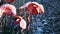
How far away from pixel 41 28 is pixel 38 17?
78 mm

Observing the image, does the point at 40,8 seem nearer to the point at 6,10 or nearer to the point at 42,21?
the point at 6,10

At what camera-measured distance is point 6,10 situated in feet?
1.91

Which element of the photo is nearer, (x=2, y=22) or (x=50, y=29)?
(x=2, y=22)

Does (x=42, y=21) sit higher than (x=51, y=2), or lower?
lower

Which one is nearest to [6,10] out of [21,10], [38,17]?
[21,10]

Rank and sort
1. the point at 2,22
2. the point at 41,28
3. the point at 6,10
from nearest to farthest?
1. the point at 6,10
2. the point at 2,22
3. the point at 41,28

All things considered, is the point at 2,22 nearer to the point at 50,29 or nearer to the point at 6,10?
the point at 6,10

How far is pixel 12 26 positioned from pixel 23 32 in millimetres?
58

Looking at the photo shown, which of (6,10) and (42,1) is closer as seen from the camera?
(6,10)

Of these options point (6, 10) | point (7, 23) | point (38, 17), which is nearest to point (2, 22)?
point (7, 23)

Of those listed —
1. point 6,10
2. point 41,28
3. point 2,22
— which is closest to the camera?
point 6,10

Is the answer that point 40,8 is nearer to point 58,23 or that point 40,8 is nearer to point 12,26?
point 12,26

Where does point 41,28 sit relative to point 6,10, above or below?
below

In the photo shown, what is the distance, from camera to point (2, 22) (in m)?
0.69
